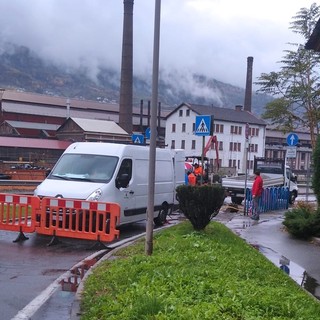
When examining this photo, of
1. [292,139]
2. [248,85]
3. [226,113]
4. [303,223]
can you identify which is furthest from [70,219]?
[226,113]

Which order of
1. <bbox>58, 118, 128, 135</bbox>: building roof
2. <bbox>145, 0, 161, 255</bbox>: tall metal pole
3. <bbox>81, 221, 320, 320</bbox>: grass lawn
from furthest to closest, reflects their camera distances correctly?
1. <bbox>58, 118, 128, 135</bbox>: building roof
2. <bbox>145, 0, 161, 255</bbox>: tall metal pole
3. <bbox>81, 221, 320, 320</bbox>: grass lawn

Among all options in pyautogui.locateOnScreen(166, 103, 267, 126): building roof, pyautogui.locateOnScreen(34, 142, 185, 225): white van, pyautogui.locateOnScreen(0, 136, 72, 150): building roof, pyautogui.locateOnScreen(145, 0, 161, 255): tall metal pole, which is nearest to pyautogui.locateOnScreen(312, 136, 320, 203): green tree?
pyautogui.locateOnScreen(34, 142, 185, 225): white van

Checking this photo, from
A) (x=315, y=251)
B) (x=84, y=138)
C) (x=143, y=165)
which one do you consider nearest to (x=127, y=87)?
(x=84, y=138)

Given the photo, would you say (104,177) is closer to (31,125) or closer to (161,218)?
(161,218)

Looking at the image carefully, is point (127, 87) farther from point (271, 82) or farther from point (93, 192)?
point (93, 192)

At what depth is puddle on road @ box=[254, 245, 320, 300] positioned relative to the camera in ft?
26.8

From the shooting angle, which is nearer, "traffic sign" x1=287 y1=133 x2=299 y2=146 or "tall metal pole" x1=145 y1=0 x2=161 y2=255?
"tall metal pole" x1=145 y1=0 x2=161 y2=255

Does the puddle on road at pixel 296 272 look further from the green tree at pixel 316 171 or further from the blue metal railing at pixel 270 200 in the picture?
the blue metal railing at pixel 270 200

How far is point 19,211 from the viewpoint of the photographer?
Result: 1245 centimetres

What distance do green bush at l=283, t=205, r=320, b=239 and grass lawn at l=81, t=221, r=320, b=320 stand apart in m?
4.10

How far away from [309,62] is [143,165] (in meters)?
11.8

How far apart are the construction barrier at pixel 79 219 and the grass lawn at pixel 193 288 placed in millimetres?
1671

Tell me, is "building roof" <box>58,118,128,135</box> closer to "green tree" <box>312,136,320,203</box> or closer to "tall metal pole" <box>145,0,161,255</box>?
"green tree" <box>312,136,320,203</box>

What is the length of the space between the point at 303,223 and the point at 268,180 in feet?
47.7
